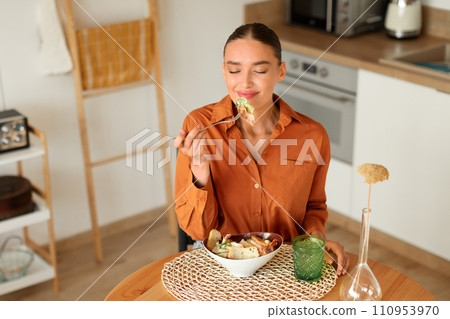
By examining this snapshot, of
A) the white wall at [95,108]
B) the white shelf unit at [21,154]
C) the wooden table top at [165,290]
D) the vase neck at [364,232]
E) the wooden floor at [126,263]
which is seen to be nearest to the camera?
the vase neck at [364,232]

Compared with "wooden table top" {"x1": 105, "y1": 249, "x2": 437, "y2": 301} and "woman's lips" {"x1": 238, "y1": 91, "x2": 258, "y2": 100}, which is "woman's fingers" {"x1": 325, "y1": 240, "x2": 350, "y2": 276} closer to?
"wooden table top" {"x1": 105, "y1": 249, "x2": 437, "y2": 301}

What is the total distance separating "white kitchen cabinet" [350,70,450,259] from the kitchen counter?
4 centimetres

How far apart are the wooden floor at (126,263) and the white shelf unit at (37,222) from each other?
0.07 meters

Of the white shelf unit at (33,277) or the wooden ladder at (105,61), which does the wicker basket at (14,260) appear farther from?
the wooden ladder at (105,61)

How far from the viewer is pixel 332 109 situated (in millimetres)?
2412

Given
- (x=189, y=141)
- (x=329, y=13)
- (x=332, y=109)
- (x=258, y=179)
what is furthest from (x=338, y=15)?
(x=189, y=141)

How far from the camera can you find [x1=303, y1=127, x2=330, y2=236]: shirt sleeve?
1.32 m

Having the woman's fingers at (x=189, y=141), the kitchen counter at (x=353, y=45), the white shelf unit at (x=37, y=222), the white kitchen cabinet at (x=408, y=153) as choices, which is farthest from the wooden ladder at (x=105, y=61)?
the woman's fingers at (x=189, y=141)

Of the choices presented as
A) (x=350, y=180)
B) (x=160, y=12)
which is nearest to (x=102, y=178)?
(x=160, y=12)

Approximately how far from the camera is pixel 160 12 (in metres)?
2.32

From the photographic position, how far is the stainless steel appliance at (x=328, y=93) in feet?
7.66

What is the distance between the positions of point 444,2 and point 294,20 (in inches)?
23.1

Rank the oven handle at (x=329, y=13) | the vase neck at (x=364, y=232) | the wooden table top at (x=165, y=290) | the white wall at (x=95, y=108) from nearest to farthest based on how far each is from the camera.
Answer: the vase neck at (x=364, y=232)
the wooden table top at (x=165, y=290)
the white wall at (x=95, y=108)
the oven handle at (x=329, y=13)

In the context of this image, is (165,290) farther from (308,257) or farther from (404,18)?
(404,18)
